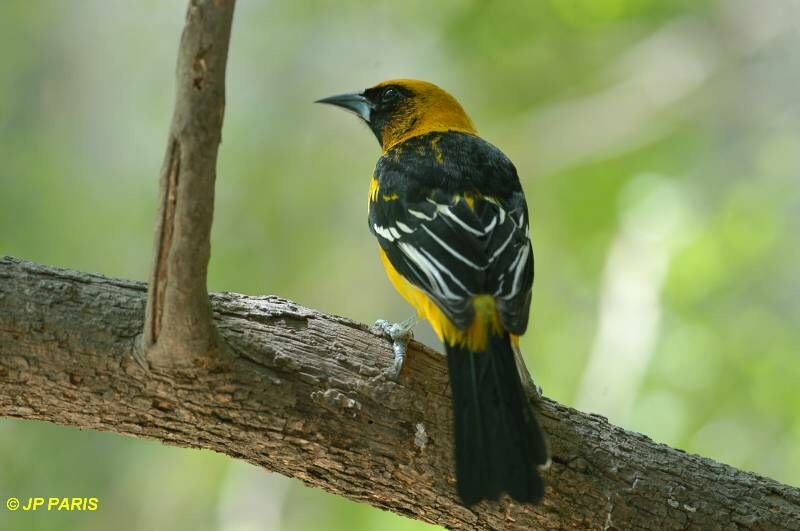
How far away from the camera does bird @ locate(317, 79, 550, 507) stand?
2.84 m

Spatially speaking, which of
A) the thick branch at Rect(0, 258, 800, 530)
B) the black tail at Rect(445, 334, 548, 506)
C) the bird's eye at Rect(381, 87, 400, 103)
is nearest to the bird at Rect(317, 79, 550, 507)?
the black tail at Rect(445, 334, 548, 506)

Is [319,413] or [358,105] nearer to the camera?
[319,413]

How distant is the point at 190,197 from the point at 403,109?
2.77m

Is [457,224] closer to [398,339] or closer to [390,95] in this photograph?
[398,339]

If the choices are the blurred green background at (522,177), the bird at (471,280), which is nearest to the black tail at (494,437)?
the bird at (471,280)

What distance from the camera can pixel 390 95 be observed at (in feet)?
16.7

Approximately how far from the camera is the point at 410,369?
324 centimetres

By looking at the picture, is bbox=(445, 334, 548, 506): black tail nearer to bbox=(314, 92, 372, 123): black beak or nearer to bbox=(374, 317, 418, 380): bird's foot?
bbox=(374, 317, 418, 380): bird's foot

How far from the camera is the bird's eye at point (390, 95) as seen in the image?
507 cm

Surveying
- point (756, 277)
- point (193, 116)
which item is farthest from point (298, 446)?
point (756, 277)

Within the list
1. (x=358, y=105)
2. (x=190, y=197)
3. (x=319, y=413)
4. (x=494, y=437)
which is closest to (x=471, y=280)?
(x=494, y=437)

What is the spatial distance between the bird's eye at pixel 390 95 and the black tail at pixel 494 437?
247 cm

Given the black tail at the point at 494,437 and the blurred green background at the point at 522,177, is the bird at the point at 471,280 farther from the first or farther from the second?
the blurred green background at the point at 522,177

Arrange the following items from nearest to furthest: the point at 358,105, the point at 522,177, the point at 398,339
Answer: the point at 398,339, the point at 358,105, the point at 522,177
